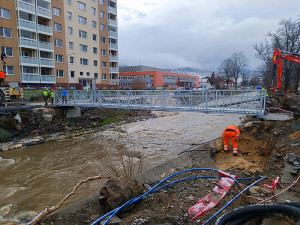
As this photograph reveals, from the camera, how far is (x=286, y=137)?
27.4ft

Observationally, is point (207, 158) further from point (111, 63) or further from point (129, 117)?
point (111, 63)

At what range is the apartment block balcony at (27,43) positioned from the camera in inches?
989

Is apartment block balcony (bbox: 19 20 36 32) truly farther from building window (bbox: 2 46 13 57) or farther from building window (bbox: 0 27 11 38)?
building window (bbox: 2 46 13 57)

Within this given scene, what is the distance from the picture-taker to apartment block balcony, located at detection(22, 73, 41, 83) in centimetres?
2531

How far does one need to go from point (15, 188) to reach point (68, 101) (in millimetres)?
10896

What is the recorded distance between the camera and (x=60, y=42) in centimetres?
3044

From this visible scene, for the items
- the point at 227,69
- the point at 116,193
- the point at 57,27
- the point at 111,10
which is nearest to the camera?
the point at 116,193

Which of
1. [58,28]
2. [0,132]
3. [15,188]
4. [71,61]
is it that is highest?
[58,28]

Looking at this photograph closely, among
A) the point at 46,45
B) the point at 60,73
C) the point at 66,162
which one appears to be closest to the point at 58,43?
the point at 46,45

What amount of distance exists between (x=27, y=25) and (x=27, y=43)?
2164 mm

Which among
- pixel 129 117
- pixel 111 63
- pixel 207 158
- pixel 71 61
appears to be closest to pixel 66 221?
pixel 207 158

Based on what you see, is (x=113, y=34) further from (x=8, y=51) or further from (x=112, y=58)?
(x=8, y=51)

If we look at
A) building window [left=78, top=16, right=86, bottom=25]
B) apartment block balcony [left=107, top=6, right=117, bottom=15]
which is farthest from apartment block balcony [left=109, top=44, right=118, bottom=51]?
building window [left=78, top=16, right=86, bottom=25]

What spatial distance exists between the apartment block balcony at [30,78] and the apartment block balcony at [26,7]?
7662 millimetres
